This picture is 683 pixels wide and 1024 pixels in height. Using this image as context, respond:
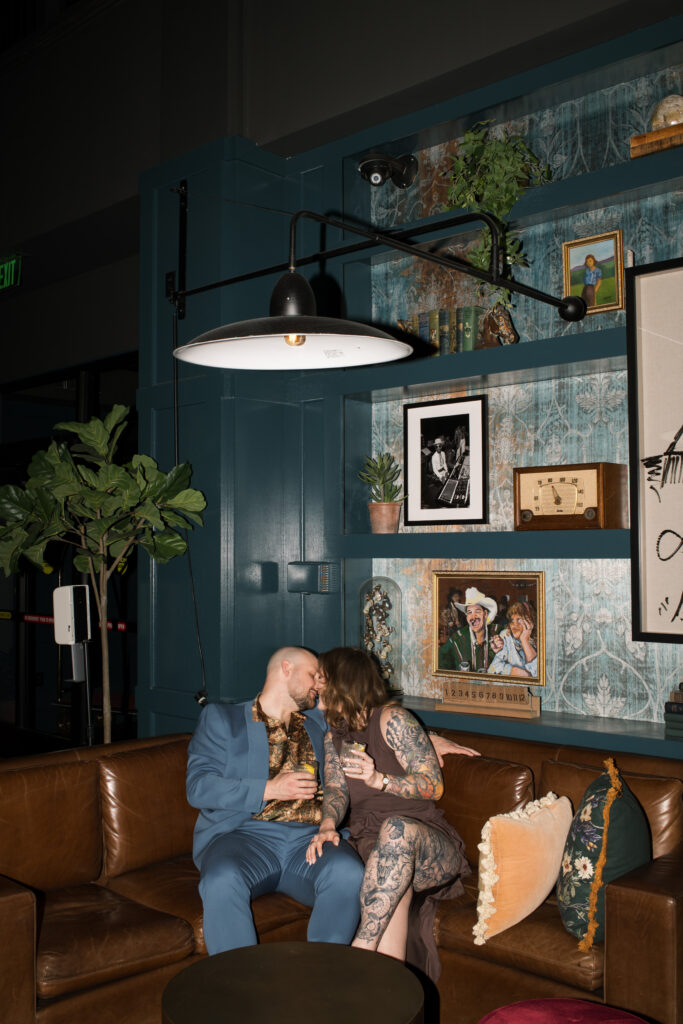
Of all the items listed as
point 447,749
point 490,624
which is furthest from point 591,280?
point 447,749

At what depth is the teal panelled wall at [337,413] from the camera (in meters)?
3.73

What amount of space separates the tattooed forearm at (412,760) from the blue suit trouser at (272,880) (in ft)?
0.93

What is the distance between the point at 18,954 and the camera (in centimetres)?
256

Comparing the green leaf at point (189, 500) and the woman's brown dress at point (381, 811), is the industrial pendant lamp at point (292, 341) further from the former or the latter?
the green leaf at point (189, 500)

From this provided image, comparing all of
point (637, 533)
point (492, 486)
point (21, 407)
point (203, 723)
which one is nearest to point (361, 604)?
point (492, 486)

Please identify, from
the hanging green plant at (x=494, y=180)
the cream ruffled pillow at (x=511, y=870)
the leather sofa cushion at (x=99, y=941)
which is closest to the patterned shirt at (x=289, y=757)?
the leather sofa cushion at (x=99, y=941)

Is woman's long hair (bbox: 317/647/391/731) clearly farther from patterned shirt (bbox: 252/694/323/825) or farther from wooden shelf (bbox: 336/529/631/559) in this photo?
wooden shelf (bbox: 336/529/631/559)

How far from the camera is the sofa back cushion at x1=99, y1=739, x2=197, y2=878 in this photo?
3346 millimetres

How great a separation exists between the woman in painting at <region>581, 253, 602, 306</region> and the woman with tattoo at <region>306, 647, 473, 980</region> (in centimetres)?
170

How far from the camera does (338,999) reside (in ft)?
7.29

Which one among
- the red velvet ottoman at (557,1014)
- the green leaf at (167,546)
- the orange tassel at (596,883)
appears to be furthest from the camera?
the green leaf at (167,546)

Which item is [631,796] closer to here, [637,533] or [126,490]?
[637,533]

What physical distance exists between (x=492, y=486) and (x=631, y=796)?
1.61 meters

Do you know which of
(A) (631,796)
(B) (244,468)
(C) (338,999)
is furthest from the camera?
(B) (244,468)
